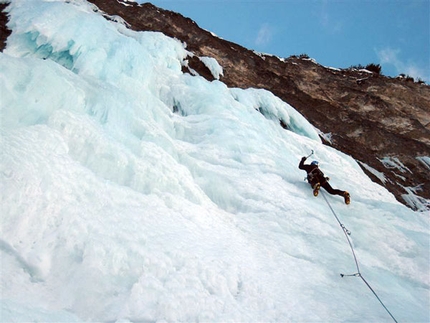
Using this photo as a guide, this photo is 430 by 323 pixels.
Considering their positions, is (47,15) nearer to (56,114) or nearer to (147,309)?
(56,114)

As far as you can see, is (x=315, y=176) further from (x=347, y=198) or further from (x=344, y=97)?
(x=344, y=97)

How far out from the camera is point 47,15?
8.64 metres

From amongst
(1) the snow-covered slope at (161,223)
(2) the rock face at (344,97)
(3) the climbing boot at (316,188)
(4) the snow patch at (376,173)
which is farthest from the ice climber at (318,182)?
(4) the snow patch at (376,173)

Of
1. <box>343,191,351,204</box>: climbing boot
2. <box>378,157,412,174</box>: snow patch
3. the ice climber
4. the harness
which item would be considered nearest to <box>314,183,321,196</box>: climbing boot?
the ice climber

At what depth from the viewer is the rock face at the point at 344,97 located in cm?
1399

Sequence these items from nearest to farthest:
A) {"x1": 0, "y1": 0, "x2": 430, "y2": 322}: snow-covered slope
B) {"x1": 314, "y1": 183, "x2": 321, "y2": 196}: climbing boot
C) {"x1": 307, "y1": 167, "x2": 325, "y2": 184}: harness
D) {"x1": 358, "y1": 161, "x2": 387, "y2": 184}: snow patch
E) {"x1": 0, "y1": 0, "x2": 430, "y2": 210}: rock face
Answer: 1. {"x1": 0, "y1": 0, "x2": 430, "y2": 322}: snow-covered slope
2. {"x1": 314, "y1": 183, "x2": 321, "y2": 196}: climbing boot
3. {"x1": 307, "y1": 167, "x2": 325, "y2": 184}: harness
4. {"x1": 358, "y1": 161, "x2": 387, "y2": 184}: snow patch
5. {"x1": 0, "y1": 0, "x2": 430, "y2": 210}: rock face

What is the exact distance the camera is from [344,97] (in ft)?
61.6

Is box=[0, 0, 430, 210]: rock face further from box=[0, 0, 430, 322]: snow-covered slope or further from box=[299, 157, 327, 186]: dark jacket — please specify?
box=[0, 0, 430, 322]: snow-covered slope

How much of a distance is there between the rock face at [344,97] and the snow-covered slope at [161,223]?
6727mm

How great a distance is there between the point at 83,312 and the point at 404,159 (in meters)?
15.3

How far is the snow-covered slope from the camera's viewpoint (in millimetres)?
3209

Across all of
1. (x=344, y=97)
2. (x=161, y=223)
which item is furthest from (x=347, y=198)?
(x=344, y=97)

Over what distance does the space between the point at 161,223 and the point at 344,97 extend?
17.1 meters

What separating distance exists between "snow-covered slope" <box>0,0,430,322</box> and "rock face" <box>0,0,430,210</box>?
22.1 feet
